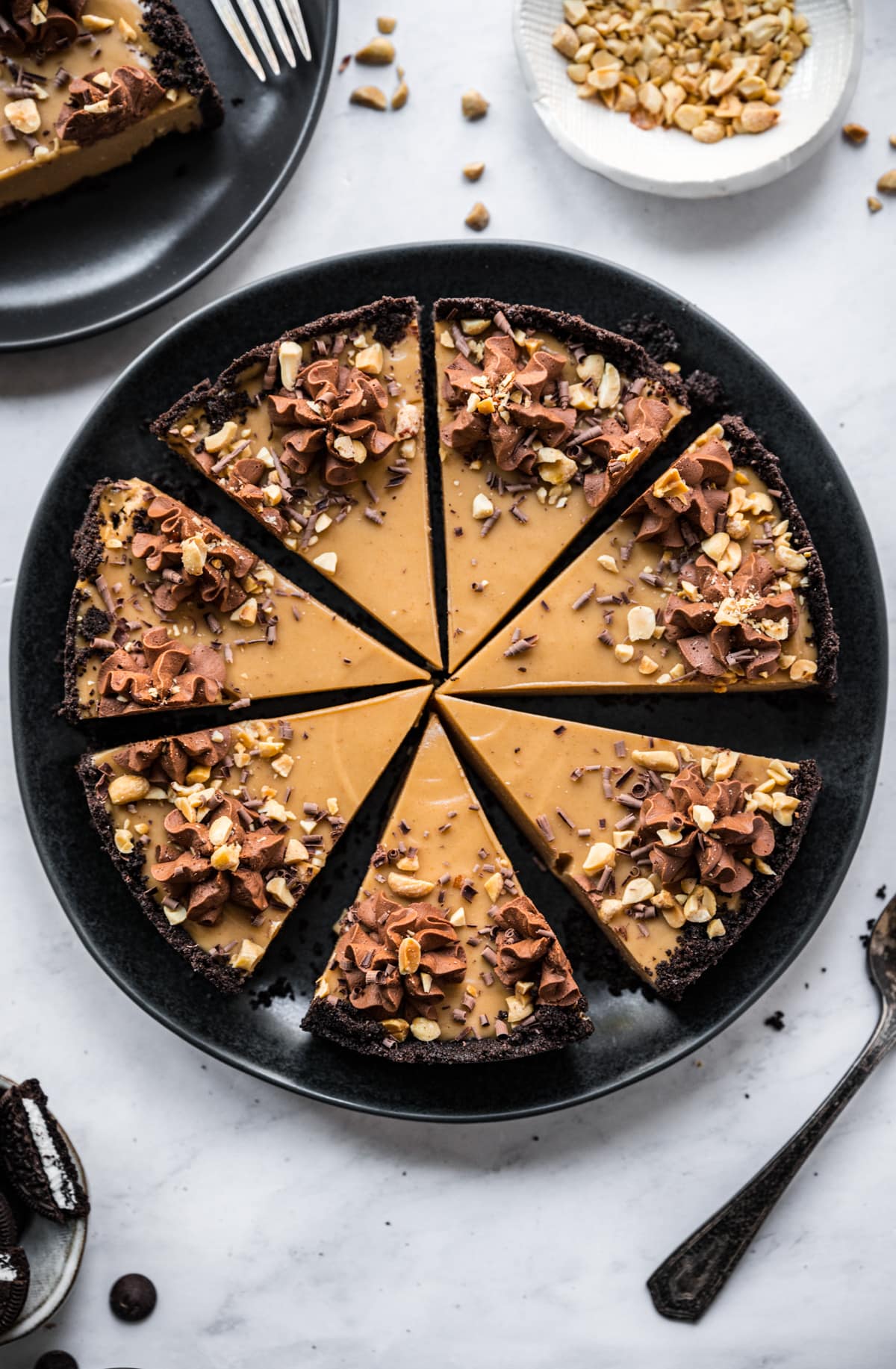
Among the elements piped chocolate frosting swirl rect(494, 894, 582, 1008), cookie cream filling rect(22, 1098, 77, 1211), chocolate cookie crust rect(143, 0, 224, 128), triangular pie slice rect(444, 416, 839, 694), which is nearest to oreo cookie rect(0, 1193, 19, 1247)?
cookie cream filling rect(22, 1098, 77, 1211)

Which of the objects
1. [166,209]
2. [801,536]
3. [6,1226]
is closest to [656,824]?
[801,536]

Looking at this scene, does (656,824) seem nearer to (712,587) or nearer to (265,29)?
(712,587)

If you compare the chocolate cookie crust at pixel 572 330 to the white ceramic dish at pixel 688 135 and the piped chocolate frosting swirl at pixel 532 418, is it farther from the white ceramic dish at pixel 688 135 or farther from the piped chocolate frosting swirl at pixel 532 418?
the white ceramic dish at pixel 688 135

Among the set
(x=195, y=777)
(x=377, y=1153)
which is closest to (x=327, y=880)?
(x=195, y=777)

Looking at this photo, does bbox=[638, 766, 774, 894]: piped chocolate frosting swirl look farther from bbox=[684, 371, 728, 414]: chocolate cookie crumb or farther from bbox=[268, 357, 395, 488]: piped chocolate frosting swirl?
bbox=[268, 357, 395, 488]: piped chocolate frosting swirl

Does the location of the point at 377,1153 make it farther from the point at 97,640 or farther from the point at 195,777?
the point at 97,640
